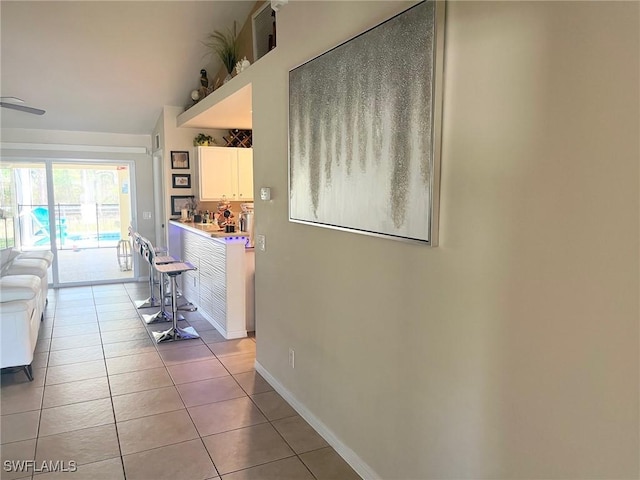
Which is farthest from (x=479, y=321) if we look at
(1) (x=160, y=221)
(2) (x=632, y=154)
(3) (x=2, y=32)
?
(1) (x=160, y=221)

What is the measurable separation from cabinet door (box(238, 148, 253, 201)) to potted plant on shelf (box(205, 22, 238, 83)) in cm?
136

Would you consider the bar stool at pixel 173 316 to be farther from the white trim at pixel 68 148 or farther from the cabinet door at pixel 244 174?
the white trim at pixel 68 148

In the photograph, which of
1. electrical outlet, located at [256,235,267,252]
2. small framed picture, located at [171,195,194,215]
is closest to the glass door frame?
small framed picture, located at [171,195,194,215]

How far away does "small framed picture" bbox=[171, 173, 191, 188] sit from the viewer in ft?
21.1

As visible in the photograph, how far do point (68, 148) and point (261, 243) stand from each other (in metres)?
4.71

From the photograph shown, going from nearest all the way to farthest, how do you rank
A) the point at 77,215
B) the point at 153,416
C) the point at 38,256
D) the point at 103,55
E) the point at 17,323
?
the point at 153,416 → the point at 17,323 → the point at 103,55 → the point at 38,256 → the point at 77,215

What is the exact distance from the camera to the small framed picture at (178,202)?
6.50 metres

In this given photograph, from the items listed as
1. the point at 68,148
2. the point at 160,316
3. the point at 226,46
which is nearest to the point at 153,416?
the point at 160,316

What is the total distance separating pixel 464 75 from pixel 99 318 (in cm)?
496

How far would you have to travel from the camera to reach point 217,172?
20.0 ft

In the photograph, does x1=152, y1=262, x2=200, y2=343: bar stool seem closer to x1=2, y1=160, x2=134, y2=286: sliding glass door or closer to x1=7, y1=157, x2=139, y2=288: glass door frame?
x1=7, y1=157, x2=139, y2=288: glass door frame

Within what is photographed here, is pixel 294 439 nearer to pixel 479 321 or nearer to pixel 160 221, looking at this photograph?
pixel 479 321

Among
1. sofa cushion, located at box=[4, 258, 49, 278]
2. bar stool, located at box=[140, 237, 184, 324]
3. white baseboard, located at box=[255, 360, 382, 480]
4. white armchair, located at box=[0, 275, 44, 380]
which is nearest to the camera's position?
white baseboard, located at box=[255, 360, 382, 480]

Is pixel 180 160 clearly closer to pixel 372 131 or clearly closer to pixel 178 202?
pixel 178 202
